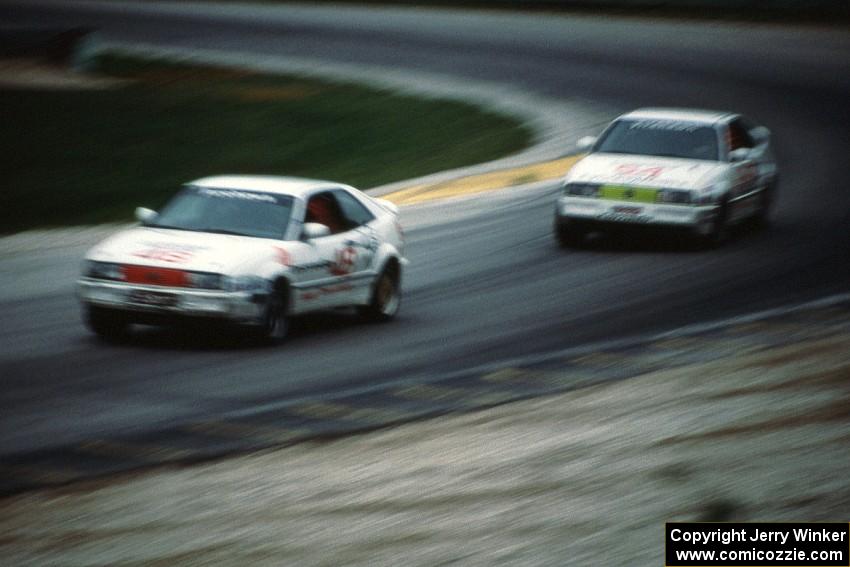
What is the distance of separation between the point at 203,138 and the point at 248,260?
1577cm

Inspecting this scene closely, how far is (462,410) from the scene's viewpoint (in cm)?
1090

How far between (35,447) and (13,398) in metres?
1.45

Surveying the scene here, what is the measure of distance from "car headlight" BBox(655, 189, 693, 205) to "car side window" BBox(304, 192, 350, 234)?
17.6ft

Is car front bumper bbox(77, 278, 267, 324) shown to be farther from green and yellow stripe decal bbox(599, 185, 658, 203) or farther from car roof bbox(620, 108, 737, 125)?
car roof bbox(620, 108, 737, 125)

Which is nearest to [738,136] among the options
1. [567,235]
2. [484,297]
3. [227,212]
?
[567,235]

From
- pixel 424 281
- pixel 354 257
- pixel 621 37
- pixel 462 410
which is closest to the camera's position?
pixel 462 410

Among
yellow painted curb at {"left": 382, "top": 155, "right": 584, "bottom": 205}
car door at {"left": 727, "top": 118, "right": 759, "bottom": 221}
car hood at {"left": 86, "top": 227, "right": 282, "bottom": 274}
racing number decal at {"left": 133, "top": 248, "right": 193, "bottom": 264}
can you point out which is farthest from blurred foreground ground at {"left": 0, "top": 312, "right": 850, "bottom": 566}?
yellow painted curb at {"left": 382, "top": 155, "right": 584, "bottom": 205}

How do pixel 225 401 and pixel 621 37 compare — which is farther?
pixel 621 37

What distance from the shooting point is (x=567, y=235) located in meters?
19.1

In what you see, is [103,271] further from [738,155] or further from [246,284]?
[738,155]

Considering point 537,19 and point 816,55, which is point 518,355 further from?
point 537,19

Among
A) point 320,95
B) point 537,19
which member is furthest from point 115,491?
point 537,19

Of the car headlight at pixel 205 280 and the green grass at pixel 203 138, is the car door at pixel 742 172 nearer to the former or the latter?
the green grass at pixel 203 138

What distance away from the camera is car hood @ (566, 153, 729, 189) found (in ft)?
61.8
